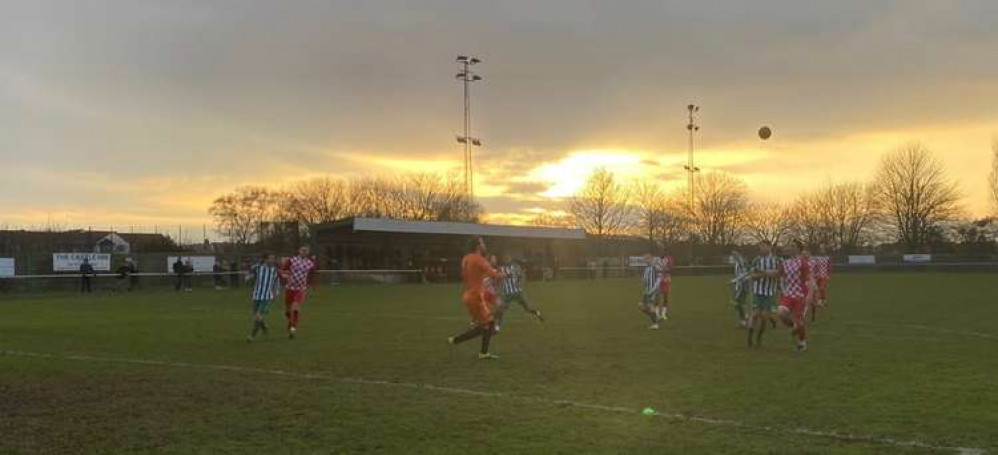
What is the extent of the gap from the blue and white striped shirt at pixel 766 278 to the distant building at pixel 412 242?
35.3 m

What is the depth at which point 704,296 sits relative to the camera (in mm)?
33094

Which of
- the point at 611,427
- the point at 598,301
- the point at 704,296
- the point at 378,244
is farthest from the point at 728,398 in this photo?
the point at 378,244

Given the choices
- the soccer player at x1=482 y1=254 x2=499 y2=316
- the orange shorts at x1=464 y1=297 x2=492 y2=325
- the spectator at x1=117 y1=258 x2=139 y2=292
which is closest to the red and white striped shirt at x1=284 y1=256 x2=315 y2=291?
the soccer player at x1=482 y1=254 x2=499 y2=316

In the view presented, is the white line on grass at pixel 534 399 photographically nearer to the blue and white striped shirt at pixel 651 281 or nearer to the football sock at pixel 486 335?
the football sock at pixel 486 335

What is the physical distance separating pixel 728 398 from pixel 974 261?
226 ft

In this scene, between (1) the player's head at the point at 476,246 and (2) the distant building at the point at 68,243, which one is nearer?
(1) the player's head at the point at 476,246


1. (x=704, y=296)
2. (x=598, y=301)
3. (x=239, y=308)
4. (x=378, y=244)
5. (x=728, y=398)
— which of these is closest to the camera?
(x=728, y=398)

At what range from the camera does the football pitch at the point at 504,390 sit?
735 centimetres

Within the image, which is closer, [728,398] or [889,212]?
[728,398]

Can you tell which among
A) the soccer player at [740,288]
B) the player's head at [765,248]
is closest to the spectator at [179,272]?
the soccer player at [740,288]

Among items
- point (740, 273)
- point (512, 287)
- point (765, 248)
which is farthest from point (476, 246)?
point (740, 273)

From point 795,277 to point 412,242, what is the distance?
4327 centimetres

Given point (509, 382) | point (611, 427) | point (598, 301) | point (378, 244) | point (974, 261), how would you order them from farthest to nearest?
point (974, 261), point (378, 244), point (598, 301), point (509, 382), point (611, 427)

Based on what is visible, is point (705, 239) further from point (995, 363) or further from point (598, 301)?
point (995, 363)
